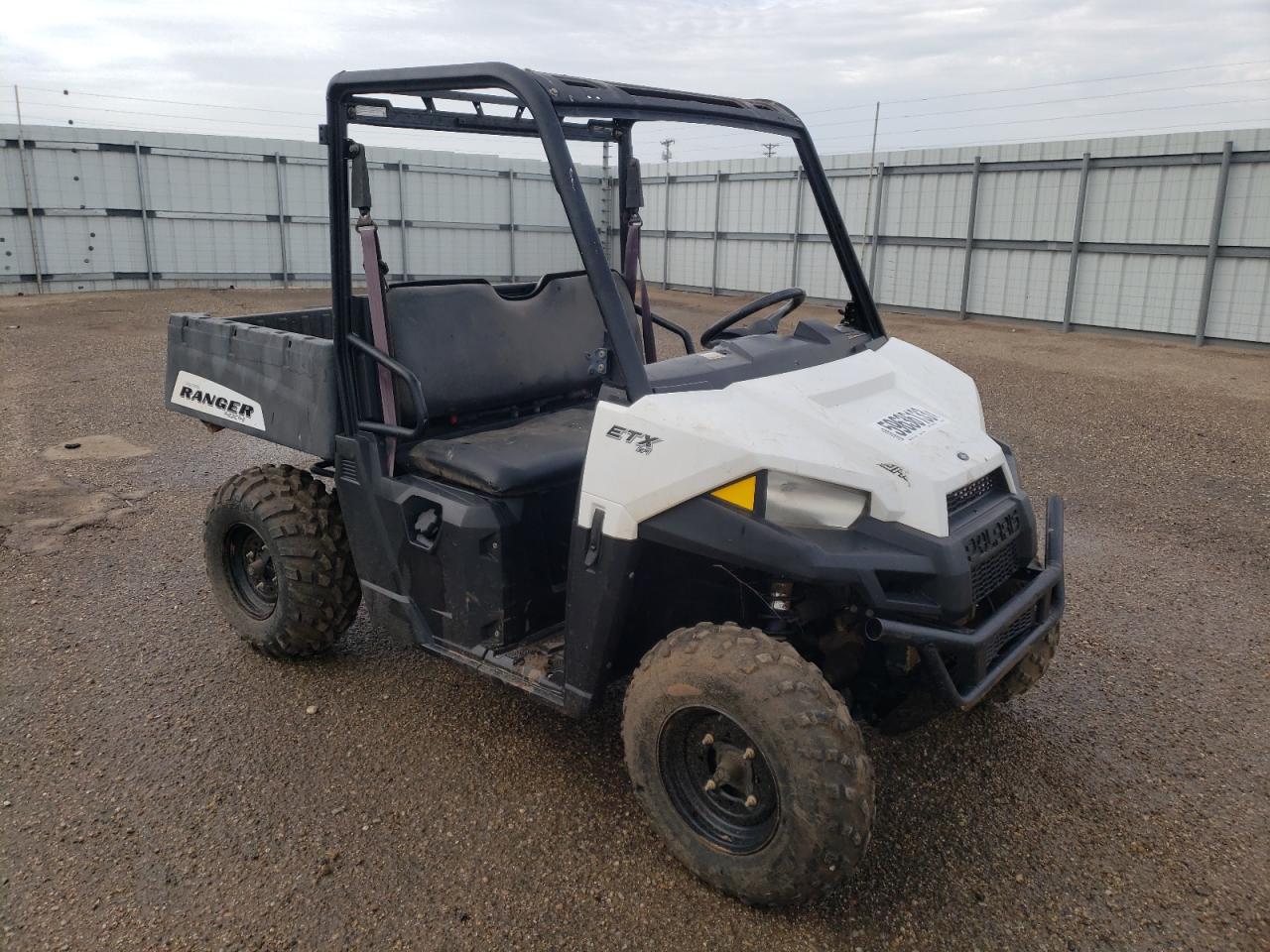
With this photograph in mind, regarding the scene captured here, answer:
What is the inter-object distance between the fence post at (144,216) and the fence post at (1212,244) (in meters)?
16.6

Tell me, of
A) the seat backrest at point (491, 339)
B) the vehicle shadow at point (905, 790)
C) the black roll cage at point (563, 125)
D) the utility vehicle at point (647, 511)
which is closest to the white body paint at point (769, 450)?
the utility vehicle at point (647, 511)

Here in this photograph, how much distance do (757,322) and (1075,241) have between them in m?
→ 12.7

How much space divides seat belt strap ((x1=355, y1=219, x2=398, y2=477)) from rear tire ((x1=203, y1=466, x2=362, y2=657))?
1.87 feet

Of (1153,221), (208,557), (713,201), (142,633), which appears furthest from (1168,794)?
(713,201)

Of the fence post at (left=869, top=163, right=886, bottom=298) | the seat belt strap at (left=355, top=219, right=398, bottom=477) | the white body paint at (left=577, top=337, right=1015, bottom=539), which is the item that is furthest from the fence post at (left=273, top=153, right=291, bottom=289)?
the white body paint at (left=577, top=337, right=1015, bottom=539)

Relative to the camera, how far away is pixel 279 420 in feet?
12.9

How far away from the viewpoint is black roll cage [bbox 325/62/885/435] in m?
2.87

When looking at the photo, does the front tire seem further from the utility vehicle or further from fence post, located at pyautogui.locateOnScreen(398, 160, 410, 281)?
fence post, located at pyautogui.locateOnScreen(398, 160, 410, 281)

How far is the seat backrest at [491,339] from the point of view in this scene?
12.0 ft

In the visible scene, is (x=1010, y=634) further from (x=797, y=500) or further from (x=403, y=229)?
(x=403, y=229)

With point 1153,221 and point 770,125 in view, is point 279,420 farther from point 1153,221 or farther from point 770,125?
point 1153,221

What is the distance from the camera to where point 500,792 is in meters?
3.27

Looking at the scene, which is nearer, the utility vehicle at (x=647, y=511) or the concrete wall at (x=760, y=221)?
the utility vehicle at (x=647, y=511)

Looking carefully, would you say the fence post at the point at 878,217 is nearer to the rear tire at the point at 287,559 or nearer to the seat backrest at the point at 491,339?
the seat backrest at the point at 491,339
